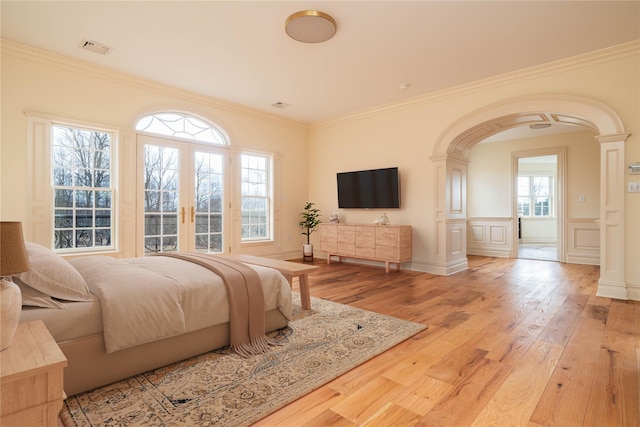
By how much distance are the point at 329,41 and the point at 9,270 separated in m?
3.39

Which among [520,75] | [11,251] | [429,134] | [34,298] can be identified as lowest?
[34,298]

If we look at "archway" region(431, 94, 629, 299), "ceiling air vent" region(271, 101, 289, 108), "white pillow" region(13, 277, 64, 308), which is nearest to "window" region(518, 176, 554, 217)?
"archway" region(431, 94, 629, 299)

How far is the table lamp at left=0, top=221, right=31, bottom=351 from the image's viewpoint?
1.19 meters

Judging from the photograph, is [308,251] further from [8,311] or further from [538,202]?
[538,202]

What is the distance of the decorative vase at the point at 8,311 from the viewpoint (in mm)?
1184

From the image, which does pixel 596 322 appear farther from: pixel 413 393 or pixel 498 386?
pixel 413 393

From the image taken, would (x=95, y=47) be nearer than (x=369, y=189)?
Yes

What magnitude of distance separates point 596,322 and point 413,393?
7.33 ft

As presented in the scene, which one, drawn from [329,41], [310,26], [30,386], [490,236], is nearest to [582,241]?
[490,236]

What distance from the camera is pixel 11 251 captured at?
4.15 ft

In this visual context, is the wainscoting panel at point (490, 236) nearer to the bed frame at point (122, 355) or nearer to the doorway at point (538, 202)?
the doorway at point (538, 202)

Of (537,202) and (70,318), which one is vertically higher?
(537,202)

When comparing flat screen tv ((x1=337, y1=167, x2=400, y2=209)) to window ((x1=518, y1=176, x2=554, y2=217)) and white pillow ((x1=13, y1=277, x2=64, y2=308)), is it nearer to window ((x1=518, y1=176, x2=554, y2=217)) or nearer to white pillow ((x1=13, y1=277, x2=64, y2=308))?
white pillow ((x1=13, y1=277, x2=64, y2=308))

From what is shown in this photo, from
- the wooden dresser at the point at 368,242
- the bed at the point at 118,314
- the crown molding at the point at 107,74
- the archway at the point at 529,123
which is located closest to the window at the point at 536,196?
the archway at the point at 529,123
